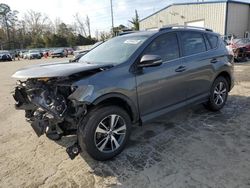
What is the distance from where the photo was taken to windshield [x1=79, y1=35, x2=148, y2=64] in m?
3.86

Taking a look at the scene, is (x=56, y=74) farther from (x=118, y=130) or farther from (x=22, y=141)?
(x=22, y=141)

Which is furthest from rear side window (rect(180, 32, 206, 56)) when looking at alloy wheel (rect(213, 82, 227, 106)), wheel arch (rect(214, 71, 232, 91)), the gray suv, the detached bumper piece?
the detached bumper piece

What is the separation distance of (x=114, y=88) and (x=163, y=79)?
102cm

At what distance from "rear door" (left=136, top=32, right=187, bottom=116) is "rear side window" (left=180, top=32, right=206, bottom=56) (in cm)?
23

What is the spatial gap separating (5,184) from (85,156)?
1.12m

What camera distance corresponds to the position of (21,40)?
236ft

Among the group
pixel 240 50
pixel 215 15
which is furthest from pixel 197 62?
pixel 215 15

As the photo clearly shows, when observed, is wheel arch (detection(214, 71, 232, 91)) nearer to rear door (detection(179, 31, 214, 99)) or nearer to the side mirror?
rear door (detection(179, 31, 214, 99))

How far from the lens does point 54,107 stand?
10.7 ft

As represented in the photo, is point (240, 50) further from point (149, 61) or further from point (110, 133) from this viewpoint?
point (110, 133)

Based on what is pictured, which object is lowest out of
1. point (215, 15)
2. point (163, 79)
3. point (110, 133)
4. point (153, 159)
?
point (153, 159)

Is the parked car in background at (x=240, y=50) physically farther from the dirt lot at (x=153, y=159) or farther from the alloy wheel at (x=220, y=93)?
the dirt lot at (x=153, y=159)

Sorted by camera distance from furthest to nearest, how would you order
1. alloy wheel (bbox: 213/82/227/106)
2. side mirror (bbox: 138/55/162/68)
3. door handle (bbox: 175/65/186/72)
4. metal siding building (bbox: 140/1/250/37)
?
metal siding building (bbox: 140/1/250/37)
alloy wheel (bbox: 213/82/227/106)
door handle (bbox: 175/65/186/72)
side mirror (bbox: 138/55/162/68)

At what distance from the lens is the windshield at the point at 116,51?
3862mm
